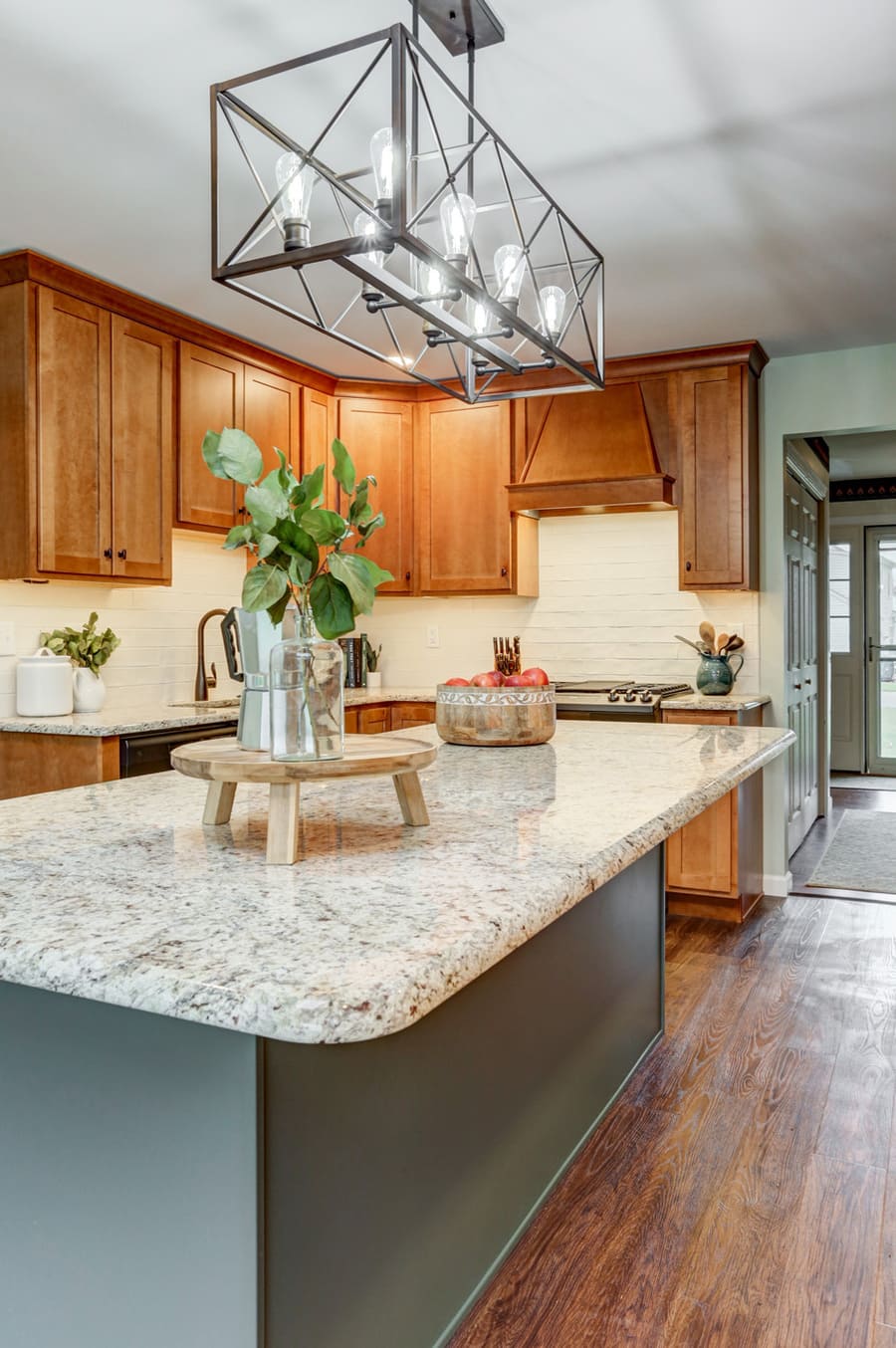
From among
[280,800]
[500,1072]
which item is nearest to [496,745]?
[500,1072]

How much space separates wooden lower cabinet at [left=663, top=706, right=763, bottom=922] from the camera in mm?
4016

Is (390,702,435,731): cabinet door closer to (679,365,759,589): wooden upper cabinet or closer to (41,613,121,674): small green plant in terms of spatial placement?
(679,365,759,589): wooden upper cabinet

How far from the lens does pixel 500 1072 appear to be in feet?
5.53

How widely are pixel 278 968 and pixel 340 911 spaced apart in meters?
0.17

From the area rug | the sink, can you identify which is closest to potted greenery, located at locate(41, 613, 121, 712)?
the sink

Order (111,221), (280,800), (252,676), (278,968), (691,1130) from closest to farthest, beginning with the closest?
(278,968) → (280,800) → (252,676) → (691,1130) → (111,221)

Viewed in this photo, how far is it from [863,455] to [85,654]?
563 centimetres

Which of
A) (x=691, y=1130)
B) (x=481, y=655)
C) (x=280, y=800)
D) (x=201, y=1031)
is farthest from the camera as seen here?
(x=481, y=655)

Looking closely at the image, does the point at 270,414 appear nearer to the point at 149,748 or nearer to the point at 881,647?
the point at 149,748

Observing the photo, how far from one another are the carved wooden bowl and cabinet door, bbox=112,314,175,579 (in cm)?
184

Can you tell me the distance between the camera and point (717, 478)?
A: 432 centimetres

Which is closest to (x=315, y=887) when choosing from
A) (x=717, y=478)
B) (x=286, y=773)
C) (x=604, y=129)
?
(x=286, y=773)

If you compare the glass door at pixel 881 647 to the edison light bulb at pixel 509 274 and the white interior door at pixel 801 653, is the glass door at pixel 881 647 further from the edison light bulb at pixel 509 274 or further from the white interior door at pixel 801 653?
the edison light bulb at pixel 509 274

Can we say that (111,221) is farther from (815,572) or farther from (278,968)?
(815,572)
